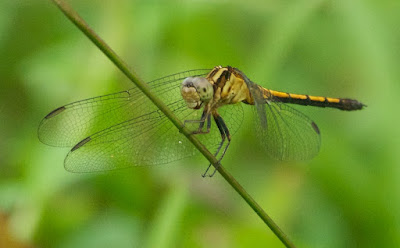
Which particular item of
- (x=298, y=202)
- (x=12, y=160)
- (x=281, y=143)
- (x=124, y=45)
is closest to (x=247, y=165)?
(x=298, y=202)

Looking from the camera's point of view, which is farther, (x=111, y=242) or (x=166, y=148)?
(x=111, y=242)

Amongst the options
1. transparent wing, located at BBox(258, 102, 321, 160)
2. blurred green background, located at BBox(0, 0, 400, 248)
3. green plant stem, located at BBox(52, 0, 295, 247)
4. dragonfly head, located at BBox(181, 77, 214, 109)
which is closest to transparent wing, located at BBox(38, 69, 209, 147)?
dragonfly head, located at BBox(181, 77, 214, 109)

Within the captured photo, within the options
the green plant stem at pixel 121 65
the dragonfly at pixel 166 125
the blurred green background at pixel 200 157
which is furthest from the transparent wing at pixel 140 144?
the green plant stem at pixel 121 65

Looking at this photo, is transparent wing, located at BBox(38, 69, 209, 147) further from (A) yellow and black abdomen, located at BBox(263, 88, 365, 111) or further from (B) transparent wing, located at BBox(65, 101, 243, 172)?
(A) yellow and black abdomen, located at BBox(263, 88, 365, 111)

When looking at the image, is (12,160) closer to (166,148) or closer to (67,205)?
(67,205)

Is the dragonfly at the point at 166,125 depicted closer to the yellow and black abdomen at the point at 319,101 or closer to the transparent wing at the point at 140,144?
the transparent wing at the point at 140,144
